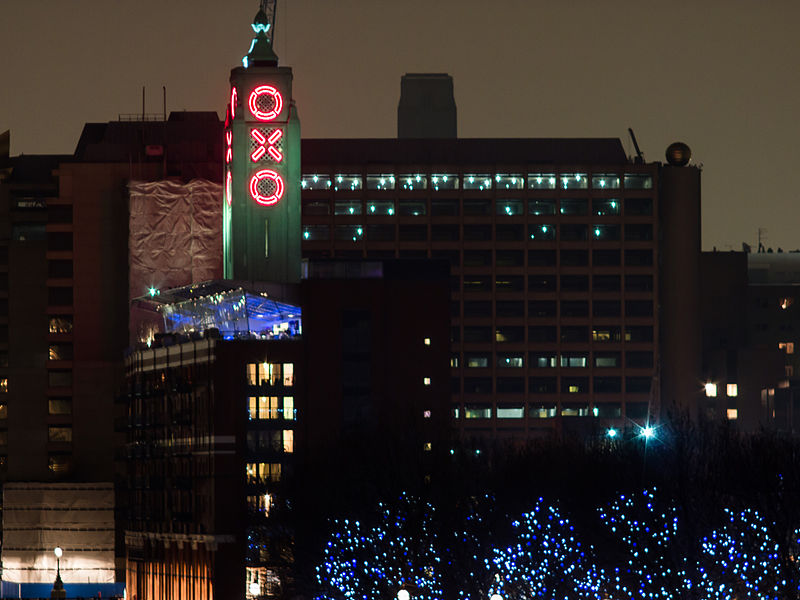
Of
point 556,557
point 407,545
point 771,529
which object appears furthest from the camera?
point 407,545

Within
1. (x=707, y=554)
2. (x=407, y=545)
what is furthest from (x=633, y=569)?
(x=407, y=545)

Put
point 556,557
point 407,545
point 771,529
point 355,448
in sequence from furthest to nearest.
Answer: point 355,448, point 407,545, point 556,557, point 771,529

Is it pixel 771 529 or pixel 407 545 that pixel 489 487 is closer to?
pixel 407 545

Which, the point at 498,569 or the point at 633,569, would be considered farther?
the point at 498,569

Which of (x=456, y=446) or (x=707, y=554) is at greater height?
(x=456, y=446)

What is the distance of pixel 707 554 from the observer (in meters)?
137

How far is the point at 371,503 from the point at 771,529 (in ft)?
144

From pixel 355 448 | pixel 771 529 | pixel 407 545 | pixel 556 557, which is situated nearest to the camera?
pixel 771 529

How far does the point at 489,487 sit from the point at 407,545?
27.1 ft

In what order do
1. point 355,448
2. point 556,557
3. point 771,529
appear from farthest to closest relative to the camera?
point 355,448
point 556,557
point 771,529

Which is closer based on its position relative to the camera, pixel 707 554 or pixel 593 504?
Result: pixel 707 554

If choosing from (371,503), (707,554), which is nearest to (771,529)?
(707,554)

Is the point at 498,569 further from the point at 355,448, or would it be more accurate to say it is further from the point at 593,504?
the point at 355,448

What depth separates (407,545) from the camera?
161 meters
